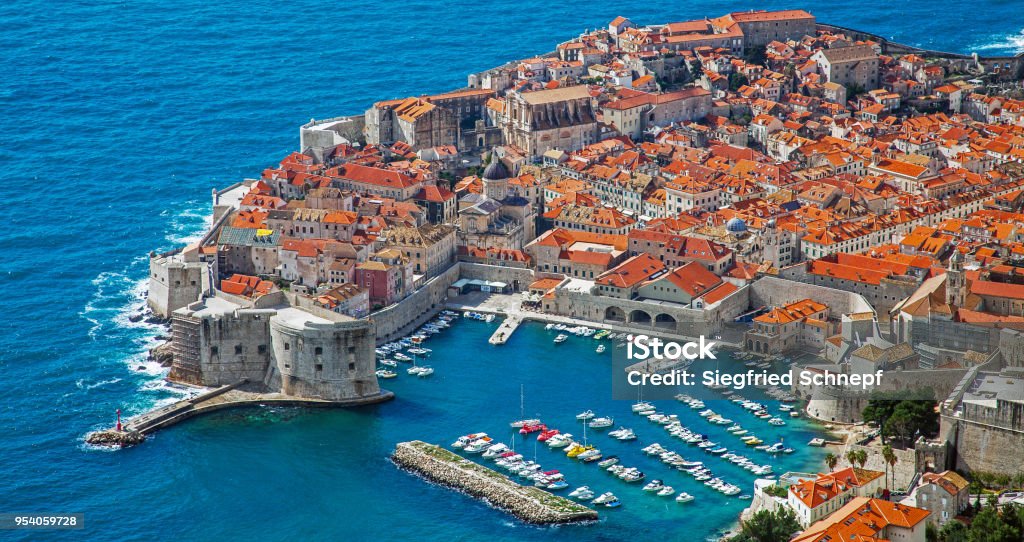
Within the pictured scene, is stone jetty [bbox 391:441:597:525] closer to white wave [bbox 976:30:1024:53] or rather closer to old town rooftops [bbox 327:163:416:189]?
old town rooftops [bbox 327:163:416:189]

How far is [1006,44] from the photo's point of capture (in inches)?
7141

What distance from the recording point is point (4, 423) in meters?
113

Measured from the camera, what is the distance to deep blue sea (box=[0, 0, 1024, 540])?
339ft

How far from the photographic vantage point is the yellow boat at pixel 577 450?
108 meters

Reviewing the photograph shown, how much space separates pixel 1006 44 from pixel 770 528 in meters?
99.3

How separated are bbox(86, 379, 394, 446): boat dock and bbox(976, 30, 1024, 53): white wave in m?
84.4

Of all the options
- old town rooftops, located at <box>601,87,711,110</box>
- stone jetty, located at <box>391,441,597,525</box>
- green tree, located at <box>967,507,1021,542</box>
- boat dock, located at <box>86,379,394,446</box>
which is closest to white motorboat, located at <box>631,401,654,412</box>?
stone jetty, located at <box>391,441,597,525</box>

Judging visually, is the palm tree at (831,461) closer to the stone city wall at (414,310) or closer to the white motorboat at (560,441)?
the white motorboat at (560,441)

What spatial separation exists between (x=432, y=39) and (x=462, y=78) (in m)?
17.9

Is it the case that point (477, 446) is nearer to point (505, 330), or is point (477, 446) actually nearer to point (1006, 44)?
point (505, 330)

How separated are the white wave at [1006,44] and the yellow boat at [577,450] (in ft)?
280

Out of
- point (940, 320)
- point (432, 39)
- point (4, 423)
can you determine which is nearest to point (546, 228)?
point (940, 320)

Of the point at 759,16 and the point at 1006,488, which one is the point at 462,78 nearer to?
the point at 759,16

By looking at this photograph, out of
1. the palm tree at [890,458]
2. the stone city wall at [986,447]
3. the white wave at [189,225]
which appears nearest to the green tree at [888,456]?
the palm tree at [890,458]
